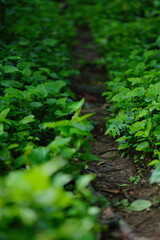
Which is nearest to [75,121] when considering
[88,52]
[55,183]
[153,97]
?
[55,183]

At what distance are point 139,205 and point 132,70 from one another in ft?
7.82

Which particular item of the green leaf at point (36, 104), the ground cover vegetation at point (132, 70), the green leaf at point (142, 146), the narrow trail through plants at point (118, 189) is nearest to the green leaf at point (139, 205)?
the narrow trail through plants at point (118, 189)

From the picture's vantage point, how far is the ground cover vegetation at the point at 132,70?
3.04 metres

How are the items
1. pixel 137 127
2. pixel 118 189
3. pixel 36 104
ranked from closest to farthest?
pixel 118 189, pixel 137 127, pixel 36 104

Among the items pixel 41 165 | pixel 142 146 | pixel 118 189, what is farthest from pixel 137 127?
pixel 41 165

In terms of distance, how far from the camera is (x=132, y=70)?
4.32 m

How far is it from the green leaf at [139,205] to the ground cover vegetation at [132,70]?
0.79ft

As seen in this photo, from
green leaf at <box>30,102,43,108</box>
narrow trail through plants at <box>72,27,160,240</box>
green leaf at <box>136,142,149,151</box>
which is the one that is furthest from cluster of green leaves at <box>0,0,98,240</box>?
green leaf at <box>136,142,149,151</box>

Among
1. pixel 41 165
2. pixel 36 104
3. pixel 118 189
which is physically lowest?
pixel 118 189

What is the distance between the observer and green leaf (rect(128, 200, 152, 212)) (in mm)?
2416

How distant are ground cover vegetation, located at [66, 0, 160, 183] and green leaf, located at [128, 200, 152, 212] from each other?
24 centimetres

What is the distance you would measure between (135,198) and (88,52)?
5540mm

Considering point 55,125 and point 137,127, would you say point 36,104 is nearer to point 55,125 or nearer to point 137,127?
point 55,125

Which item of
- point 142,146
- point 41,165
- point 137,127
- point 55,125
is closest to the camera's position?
point 41,165
